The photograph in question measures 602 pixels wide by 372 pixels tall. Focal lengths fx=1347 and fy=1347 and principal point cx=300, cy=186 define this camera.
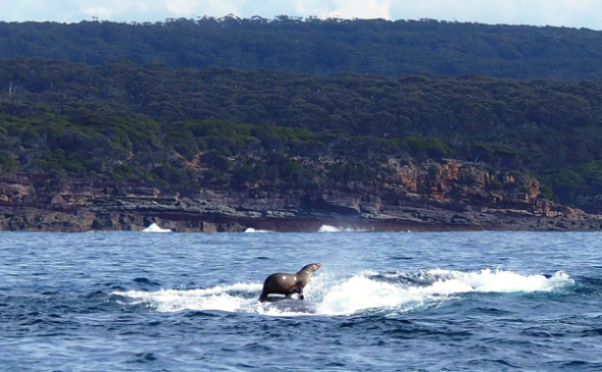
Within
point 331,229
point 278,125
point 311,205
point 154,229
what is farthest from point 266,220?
point 278,125

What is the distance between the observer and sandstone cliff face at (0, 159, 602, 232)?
88812 mm

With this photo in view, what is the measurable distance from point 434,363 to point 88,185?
7258 cm

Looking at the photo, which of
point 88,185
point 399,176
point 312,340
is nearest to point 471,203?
point 399,176

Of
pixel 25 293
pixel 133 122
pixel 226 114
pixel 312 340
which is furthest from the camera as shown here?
pixel 226 114

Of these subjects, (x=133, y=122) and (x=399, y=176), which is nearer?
(x=399, y=176)

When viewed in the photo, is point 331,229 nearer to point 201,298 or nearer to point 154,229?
point 154,229

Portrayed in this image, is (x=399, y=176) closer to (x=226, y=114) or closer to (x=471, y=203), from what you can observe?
(x=471, y=203)

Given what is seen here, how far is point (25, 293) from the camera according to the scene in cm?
3073

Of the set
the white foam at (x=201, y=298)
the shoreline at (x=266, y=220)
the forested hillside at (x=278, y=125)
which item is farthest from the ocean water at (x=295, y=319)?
the forested hillside at (x=278, y=125)

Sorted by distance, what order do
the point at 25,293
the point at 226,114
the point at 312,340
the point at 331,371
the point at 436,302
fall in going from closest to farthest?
1. the point at 331,371
2. the point at 312,340
3. the point at 436,302
4. the point at 25,293
5. the point at 226,114

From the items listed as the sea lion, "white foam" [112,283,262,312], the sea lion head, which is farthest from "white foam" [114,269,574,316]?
the sea lion head

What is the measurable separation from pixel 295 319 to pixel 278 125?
345ft

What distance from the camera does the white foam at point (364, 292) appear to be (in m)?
27.2

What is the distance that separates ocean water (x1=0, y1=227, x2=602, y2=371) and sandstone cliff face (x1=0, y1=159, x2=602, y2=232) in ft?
155
